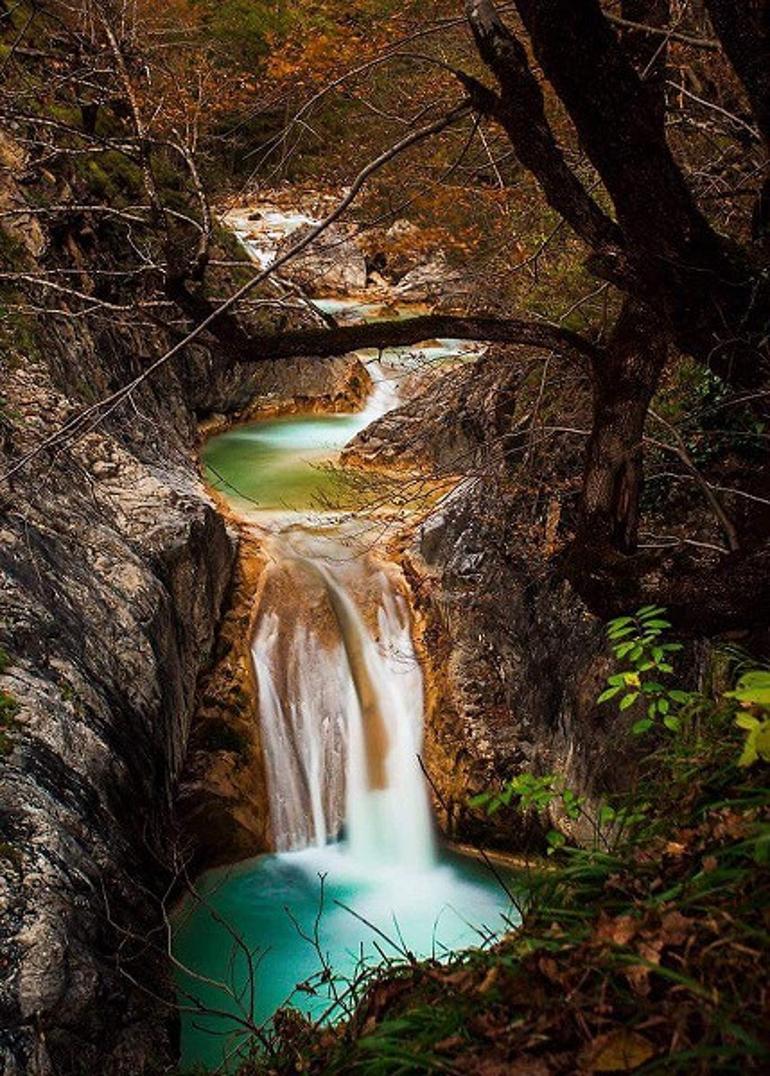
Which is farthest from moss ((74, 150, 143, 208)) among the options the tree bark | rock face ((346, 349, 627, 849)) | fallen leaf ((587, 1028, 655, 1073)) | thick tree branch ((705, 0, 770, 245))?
fallen leaf ((587, 1028, 655, 1073))

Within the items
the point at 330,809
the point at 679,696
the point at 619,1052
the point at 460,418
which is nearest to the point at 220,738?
the point at 330,809

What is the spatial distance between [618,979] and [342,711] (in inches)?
259

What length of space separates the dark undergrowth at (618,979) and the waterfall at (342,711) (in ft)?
17.0

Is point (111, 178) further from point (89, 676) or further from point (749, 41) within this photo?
point (749, 41)

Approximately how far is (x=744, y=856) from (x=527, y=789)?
2.81 feet

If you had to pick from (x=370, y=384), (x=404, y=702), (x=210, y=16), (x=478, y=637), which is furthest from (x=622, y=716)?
(x=210, y=16)

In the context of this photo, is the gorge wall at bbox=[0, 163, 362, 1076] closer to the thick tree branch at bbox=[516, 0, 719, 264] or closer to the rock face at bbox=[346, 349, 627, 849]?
the thick tree branch at bbox=[516, 0, 719, 264]

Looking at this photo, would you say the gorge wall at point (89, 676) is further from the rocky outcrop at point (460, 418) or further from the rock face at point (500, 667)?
the rock face at point (500, 667)

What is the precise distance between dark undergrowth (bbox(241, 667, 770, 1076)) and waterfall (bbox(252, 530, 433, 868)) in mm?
5186

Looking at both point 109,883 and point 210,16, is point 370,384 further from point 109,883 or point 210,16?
point 109,883

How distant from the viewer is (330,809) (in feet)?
24.7

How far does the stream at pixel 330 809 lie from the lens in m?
6.02

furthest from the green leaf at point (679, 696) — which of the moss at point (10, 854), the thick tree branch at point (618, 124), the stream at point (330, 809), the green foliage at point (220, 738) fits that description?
the green foliage at point (220, 738)

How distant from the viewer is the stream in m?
6.02
